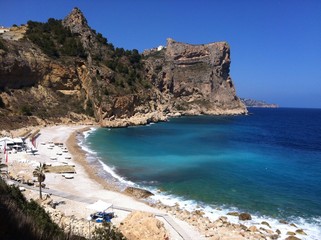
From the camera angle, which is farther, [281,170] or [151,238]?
[281,170]

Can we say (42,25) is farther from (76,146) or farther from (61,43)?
(76,146)

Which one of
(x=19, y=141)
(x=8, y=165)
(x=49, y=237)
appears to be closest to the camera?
(x=49, y=237)

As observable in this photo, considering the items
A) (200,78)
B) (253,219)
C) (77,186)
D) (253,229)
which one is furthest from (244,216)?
(200,78)

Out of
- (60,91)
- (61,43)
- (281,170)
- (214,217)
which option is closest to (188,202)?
(214,217)

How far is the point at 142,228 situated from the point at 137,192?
10.6 metres

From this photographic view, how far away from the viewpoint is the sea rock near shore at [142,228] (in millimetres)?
16947

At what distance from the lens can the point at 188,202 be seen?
2614 cm

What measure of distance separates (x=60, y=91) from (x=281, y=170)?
58808 mm

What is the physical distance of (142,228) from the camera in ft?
56.5

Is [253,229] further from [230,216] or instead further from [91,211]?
[91,211]

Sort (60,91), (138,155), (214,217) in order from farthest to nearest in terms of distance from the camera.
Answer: (60,91), (138,155), (214,217)

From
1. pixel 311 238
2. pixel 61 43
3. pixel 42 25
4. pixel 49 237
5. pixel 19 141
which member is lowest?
pixel 311 238

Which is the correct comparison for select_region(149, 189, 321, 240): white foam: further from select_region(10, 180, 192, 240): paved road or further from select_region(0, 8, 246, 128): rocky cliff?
select_region(0, 8, 246, 128): rocky cliff

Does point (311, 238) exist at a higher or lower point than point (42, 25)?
lower
